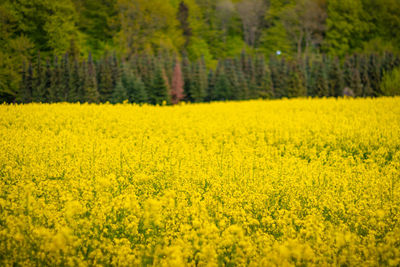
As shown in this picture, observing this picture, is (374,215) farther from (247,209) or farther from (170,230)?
(170,230)

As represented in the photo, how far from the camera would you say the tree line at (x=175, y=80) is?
1267 inches

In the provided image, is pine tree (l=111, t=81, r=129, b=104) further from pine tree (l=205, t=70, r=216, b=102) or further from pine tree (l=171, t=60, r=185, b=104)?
pine tree (l=205, t=70, r=216, b=102)

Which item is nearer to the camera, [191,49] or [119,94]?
[119,94]

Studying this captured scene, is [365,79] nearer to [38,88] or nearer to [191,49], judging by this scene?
[191,49]

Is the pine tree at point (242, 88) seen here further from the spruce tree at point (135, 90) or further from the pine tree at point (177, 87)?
the spruce tree at point (135, 90)

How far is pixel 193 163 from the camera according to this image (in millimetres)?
7875

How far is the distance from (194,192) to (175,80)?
33128 mm

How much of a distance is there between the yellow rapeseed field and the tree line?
758 inches

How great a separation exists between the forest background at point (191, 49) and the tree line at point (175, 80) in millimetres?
130

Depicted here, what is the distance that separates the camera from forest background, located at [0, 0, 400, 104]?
110 ft

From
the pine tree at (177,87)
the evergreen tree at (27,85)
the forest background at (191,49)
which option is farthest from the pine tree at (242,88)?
the evergreen tree at (27,85)

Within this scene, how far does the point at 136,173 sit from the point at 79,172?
47.5 inches

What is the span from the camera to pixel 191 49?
→ 68.8 metres

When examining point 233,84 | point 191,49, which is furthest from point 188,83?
point 191,49
